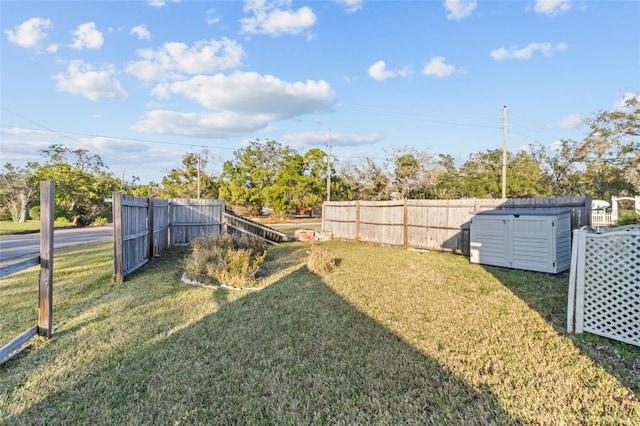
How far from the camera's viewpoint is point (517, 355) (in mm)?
3109

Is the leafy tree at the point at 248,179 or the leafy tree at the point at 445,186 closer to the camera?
the leafy tree at the point at 445,186

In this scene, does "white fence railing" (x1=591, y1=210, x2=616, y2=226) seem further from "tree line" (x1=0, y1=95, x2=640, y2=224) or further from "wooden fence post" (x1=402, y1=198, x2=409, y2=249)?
"wooden fence post" (x1=402, y1=198, x2=409, y2=249)

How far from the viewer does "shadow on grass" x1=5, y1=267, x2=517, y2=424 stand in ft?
7.20

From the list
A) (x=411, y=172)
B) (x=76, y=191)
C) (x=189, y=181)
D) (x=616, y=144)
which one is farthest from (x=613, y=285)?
(x=76, y=191)

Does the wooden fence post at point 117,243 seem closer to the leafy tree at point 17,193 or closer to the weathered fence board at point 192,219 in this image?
the weathered fence board at point 192,219

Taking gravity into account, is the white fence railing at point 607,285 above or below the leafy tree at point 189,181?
below

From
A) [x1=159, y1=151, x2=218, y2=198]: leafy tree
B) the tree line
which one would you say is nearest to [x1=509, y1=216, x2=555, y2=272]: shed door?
the tree line

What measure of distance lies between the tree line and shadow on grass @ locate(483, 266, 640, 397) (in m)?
16.4

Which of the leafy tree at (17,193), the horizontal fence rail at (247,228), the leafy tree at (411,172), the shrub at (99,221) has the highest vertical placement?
the leafy tree at (411,172)

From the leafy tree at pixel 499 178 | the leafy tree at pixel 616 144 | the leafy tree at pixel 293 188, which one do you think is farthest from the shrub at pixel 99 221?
the leafy tree at pixel 616 144

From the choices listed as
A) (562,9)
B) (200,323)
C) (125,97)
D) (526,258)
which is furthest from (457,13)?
(125,97)

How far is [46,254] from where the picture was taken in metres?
3.41

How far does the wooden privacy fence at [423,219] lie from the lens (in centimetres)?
805

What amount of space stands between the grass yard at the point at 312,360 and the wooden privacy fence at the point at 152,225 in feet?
3.46
